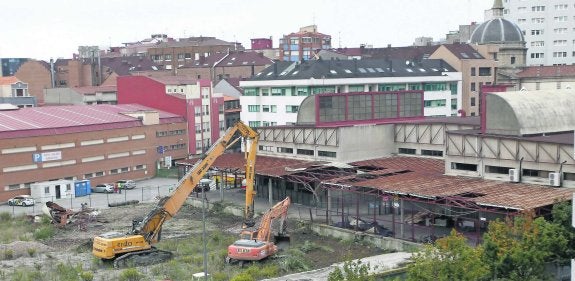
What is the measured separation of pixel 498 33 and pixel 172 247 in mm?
→ 73537

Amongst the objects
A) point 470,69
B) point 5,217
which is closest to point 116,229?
point 5,217

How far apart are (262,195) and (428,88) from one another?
33.4 m

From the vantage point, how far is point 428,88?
84625 millimetres

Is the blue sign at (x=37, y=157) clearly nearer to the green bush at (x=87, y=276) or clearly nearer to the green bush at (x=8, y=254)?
the green bush at (x=8, y=254)

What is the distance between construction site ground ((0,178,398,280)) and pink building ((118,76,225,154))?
28626 millimetres

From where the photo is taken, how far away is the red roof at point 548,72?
9156cm

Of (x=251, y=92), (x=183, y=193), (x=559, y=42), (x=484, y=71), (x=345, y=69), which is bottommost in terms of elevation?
(x=183, y=193)

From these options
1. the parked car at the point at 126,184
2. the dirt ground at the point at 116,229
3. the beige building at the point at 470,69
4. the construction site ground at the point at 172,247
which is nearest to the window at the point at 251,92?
the parked car at the point at 126,184

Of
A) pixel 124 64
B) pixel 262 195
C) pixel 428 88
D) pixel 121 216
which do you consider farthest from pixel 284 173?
pixel 124 64

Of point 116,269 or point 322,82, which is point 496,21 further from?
point 116,269

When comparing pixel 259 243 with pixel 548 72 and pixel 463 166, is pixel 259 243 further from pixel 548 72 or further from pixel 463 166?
pixel 548 72

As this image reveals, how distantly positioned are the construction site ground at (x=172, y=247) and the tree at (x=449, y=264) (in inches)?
504

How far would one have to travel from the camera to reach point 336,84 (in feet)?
257

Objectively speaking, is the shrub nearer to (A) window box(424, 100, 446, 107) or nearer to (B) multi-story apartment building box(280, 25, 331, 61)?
(A) window box(424, 100, 446, 107)
